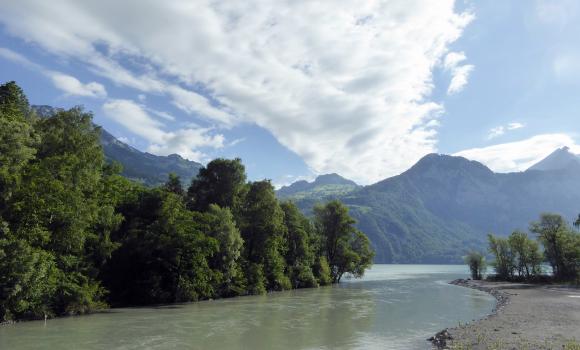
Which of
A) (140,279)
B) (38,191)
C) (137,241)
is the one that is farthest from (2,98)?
(140,279)

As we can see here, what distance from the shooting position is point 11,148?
35.6 meters

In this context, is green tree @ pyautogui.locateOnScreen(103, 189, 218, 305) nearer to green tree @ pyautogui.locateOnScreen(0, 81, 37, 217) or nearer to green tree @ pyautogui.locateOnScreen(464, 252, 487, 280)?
green tree @ pyautogui.locateOnScreen(0, 81, 37, 217)

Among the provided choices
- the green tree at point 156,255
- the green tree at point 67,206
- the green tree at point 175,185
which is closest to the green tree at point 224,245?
the green tree at point 156,255

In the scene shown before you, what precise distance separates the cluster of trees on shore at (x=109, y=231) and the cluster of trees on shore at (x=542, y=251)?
178 ft

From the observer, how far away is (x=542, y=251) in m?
102

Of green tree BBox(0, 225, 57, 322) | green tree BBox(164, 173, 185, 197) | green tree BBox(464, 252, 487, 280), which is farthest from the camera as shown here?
green tree BBox(464, 252, 487, 280)

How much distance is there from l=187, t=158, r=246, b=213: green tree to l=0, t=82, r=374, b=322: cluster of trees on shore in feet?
0.67

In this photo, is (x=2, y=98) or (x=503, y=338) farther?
(x=2, y=98)

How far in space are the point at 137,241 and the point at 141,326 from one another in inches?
820

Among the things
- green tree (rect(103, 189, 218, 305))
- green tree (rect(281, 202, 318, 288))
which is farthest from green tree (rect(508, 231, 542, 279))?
green tree (rect(103, 189, 218, 305))

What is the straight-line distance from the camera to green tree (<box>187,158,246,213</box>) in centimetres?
8050

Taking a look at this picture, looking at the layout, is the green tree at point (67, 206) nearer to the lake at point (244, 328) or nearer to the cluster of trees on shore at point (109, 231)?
the cluster of trees on shore at point (109, 231)

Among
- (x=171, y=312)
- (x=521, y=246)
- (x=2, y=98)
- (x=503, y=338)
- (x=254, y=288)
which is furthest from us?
(x=521, y=246)

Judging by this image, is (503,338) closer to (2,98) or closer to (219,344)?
(219,344)
